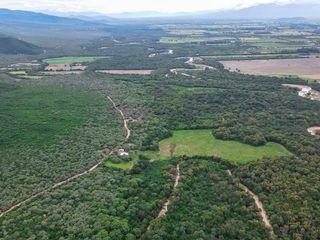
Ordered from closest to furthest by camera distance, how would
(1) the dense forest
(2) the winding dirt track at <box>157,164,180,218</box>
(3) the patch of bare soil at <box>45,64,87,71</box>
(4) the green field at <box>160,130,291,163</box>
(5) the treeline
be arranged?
(5) the treeline, (1) the dense forest, (2) the winding dirt track at <box>157,164,180,218</box>, (4) the green field at <box>160,130,291,163</box>, (3) the patch of bare soil at <box>45,64,87,71</box>

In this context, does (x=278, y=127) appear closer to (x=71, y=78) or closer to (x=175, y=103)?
(x=175, y=103)

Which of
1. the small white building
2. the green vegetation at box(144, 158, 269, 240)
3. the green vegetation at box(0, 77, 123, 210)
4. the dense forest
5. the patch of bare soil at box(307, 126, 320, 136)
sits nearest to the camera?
the green vegetation at box(144, 158, 269, 240)

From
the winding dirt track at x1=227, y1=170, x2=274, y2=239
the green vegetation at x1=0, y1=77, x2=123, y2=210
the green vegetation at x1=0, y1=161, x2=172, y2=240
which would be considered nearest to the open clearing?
the green vegetation at x1=0, y1=77, x2=123, y2=210

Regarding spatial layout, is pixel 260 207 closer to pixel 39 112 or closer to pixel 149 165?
pixel 149 165

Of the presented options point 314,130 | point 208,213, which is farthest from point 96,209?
point 314,130

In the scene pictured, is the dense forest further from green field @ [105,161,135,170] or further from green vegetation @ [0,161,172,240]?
green field @ [105,161,135,170]

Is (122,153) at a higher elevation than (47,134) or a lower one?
lower

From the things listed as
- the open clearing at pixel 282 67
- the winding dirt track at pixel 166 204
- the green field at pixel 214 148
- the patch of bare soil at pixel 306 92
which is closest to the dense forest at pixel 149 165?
the winding dirt track at pixel 166 204
